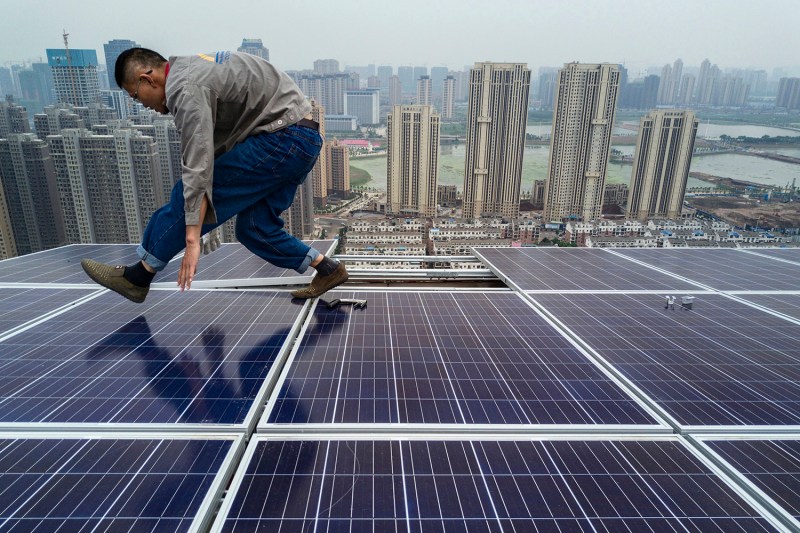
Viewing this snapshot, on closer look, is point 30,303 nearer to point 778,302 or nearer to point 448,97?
point 778,302

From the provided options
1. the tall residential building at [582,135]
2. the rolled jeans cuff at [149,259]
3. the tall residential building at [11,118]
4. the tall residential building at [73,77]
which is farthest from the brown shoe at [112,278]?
the tall residential building at [73,77]

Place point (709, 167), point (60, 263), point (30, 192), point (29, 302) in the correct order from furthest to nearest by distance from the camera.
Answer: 1. point (709, 167)
2. point (30, 192)
3. point (60, 263)
4. point (29, 302)

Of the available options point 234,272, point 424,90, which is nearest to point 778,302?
point 234,272

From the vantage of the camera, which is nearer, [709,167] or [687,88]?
[709,167]

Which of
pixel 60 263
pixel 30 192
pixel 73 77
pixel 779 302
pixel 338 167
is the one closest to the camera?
pixel 779 302

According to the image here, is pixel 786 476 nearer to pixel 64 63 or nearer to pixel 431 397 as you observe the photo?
pixel 431 397

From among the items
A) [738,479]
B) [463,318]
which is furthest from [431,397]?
[738,479]

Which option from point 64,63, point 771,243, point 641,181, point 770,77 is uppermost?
point 770,77
